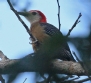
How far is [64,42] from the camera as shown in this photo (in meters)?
0.73

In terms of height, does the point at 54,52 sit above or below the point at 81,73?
above

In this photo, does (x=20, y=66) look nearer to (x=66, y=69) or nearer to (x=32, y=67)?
(x=32, y=67)

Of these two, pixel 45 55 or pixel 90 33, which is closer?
pixel 90 33

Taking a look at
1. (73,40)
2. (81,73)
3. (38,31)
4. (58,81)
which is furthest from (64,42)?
(38,31)

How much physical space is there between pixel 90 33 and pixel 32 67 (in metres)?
0.29

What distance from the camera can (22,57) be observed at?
0.87m

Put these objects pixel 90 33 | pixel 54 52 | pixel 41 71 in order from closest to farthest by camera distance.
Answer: pixel 90 33
pixel 54 52
pixel 41 71

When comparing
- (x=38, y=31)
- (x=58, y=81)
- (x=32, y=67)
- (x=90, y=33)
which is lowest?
(x=38, y=31)

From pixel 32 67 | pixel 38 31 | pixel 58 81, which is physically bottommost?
pixel 38 31

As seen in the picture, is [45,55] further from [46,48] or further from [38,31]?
[38,31]

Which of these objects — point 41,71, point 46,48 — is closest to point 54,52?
point 46,48

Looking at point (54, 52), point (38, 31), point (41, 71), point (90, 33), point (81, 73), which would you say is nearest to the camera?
point (90, 33)

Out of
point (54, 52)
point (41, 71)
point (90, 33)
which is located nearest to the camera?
point (90, 33)

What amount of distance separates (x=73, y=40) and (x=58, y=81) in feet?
1.01
